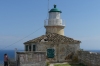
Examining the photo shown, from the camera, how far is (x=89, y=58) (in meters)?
19.3

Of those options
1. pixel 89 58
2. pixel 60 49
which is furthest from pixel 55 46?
pixel 89 58

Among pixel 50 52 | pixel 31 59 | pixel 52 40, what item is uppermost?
pixel 52 40

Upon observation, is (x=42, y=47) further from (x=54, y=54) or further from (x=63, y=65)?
(x=63, y=65)

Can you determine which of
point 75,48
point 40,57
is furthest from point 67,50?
point 40,57

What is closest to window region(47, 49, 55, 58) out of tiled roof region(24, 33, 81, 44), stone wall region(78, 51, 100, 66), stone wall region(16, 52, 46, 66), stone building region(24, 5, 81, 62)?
stone building region(24, 5, 81, 62)

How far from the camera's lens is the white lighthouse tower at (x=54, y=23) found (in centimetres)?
2764

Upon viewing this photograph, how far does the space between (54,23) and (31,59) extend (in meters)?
10.3

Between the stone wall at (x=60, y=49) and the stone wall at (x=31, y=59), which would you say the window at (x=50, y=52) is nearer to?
the stone wall at (x=60, y=49)

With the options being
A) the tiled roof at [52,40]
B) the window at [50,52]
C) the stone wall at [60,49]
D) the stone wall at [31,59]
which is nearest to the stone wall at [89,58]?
the stone wall at [60,49]

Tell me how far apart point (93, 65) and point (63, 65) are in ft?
9.90

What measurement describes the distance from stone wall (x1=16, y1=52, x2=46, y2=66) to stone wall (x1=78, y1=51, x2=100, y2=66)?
4.07 metres

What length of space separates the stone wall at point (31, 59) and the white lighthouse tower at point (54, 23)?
937 centimetres

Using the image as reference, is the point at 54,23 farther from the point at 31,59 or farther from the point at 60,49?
the point at 31,59

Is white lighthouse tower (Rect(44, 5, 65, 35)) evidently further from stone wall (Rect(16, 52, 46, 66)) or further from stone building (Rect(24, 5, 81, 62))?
stone wall (Rect(16, 52, 46, 66))
